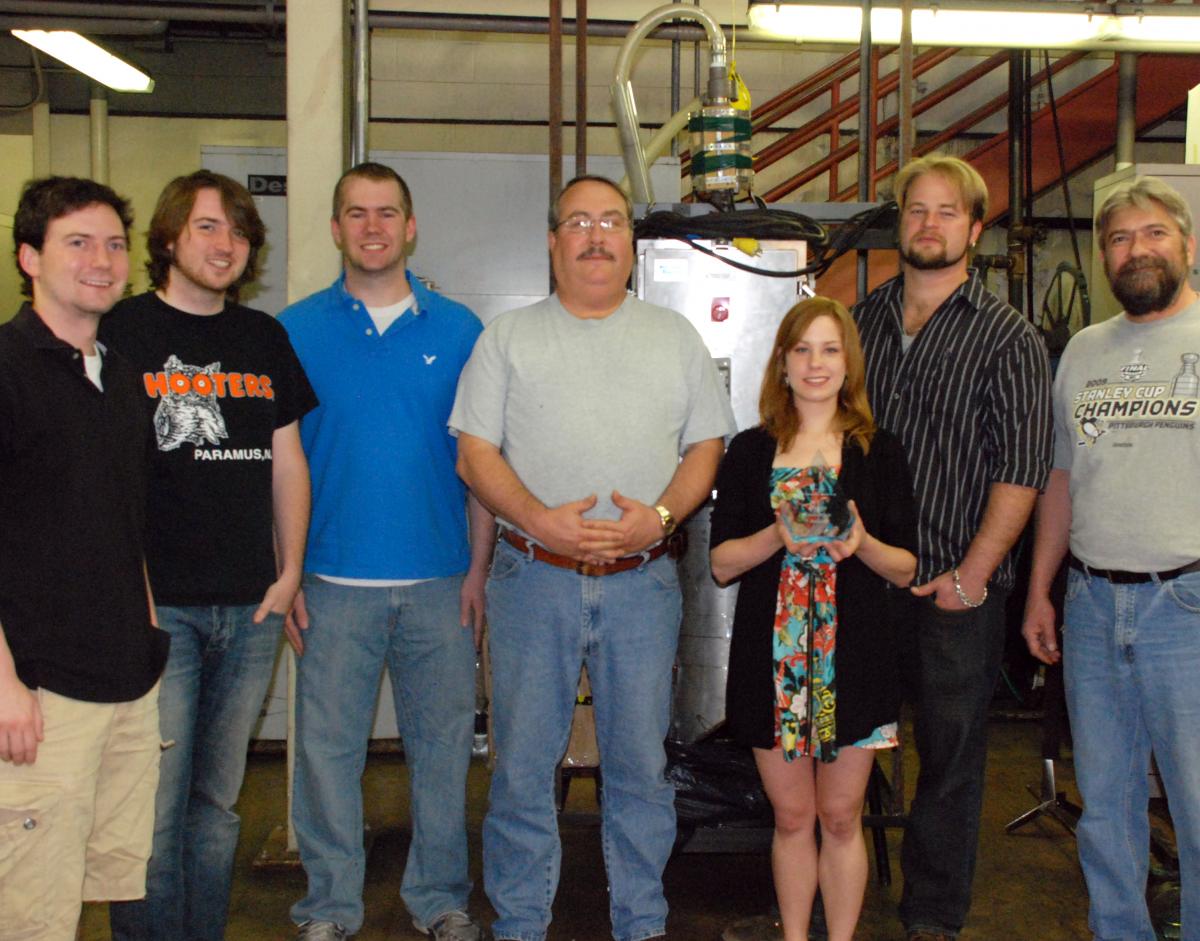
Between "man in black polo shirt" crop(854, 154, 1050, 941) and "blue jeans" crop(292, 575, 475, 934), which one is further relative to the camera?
"blue jeans" crop(292, 575, 475, 934)

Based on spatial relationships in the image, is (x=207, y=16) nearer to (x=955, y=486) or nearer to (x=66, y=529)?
(x=66, y=529)

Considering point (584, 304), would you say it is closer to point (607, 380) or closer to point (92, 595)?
point (607, 380)

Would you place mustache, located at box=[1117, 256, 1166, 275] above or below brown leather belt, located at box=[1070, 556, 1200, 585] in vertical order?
above

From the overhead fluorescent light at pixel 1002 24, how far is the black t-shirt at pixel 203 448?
8.65ft

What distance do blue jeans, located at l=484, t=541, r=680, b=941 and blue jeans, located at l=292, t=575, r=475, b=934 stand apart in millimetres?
164

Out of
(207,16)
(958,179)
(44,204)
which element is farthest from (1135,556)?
(207,16)

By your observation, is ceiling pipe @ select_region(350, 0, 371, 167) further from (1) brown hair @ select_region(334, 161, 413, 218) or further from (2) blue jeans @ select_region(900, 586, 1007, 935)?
(2) blue jeans @ select_region(900, 586, 1007, 935)

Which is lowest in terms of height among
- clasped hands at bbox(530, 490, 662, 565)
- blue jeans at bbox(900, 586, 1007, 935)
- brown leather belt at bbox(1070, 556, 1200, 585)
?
blue jeans at bbox(900, 586, 1007, 935)

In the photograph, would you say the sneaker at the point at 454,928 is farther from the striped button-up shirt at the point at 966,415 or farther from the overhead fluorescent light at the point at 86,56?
the overhead fluorescent light at the point at 86,56

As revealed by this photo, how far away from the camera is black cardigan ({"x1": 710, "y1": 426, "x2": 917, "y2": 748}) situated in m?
2.35

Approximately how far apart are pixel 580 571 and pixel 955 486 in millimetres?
873

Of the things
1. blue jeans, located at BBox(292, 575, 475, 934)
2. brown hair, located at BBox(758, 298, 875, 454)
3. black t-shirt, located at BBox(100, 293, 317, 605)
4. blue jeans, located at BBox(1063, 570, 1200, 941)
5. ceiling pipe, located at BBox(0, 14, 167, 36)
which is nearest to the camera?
black t-shirt, located at BBox(100, 293, 317, 605)

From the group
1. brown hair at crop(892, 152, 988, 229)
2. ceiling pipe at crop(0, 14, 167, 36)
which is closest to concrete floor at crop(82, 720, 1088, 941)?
brown hair at crop(892, 152, 988, 229)

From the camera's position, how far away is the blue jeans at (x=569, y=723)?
2.55 meters
